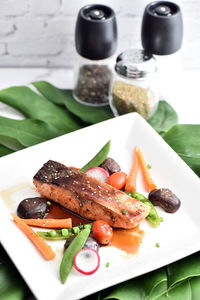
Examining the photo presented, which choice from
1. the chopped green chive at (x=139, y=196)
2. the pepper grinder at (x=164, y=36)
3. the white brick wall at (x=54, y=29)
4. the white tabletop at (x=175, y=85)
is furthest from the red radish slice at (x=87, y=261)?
the white brick wall at (x=54, y=29)

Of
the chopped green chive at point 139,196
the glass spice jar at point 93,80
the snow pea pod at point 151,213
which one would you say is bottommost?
the snow pea pod at point 151,213

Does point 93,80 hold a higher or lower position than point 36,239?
higher

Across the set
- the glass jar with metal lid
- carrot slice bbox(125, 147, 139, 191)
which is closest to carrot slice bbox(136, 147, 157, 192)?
carrot slice bbox(125, 147, 139, 191)

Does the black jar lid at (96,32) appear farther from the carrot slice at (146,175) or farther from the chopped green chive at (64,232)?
the chopped green chive at (64,232)

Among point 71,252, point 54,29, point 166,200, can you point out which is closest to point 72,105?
point 54,29

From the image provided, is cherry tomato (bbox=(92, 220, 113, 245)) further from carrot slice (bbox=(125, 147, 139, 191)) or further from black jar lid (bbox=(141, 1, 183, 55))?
black jar lid (bbox=(141, 1, 183, 55))

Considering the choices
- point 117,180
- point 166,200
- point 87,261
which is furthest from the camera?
point 117,180

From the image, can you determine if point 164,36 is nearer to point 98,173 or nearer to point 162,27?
point 162,27
